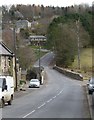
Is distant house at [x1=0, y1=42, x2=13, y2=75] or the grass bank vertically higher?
distant house at [x1=0, y1=42, x2=13, y2=75]

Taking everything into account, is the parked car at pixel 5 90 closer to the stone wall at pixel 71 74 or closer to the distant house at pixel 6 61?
the distant house at pixel 6 61

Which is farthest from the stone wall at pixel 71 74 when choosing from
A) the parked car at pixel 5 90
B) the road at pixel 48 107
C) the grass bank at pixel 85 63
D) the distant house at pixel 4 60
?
the parked car at pixel 5 90

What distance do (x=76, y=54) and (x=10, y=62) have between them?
2178 inches

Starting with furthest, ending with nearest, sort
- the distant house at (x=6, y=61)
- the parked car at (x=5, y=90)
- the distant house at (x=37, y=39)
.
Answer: the distant house at (x=37, y=39), the distant house at (x=6, y=61), the parked car at (x=5, y=90)

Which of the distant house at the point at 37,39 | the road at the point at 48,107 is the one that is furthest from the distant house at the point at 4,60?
the distant house at the point at 37,39

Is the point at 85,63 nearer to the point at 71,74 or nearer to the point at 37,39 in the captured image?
the point at 71,74

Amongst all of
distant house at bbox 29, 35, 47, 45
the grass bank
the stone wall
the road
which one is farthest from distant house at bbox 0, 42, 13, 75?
distant house at bbox 29, 35, 47, 45

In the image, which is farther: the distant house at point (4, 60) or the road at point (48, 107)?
the distant house at point (4, 60)

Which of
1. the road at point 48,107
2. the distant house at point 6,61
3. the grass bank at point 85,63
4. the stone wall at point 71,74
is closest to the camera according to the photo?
the road at point 48,107

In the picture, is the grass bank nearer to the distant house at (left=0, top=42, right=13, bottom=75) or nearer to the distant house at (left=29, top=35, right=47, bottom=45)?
the distant house at (left=0, top=42, right=13, bottom=75)

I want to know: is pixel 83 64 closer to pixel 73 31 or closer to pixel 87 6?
pixel 73 31

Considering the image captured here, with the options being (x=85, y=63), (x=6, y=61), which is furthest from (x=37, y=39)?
(x=6, y=61)

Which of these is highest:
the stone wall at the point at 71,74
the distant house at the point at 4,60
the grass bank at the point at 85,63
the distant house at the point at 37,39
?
the distant house at the point at 37,39

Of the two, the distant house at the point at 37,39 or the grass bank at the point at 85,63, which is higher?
the distant house at the point at 37,39
